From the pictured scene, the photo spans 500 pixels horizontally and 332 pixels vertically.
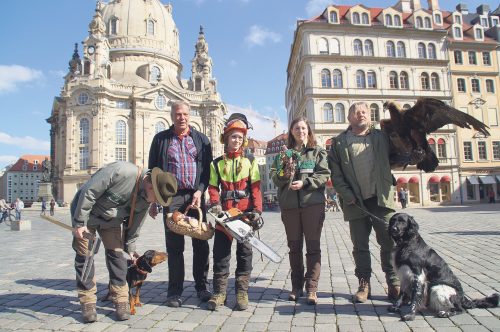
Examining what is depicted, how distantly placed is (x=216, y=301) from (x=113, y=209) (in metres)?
1.59

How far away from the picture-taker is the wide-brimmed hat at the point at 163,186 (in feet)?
13.1

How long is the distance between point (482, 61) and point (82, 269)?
165 ft

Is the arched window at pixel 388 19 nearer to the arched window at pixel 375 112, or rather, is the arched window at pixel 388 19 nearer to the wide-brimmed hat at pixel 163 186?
the arched window at pixel 375 112

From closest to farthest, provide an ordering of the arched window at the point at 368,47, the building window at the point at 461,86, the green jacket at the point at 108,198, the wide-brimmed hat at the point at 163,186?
the green jacket at the point at 108,198 < the wide-brimmed hat at the point at 163,186 < the arched window at the point at 368,47 < the building window at the point at 461,86

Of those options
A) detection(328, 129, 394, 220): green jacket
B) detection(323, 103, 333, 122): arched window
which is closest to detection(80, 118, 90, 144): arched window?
detection(323, 103, 333, 122): arched window

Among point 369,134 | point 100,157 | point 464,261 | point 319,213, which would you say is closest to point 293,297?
point 319,213

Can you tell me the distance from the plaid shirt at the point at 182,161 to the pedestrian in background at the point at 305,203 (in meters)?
1.06

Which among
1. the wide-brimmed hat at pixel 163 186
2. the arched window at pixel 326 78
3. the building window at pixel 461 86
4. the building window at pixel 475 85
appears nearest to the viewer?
the wide-brimmed hat at pixel 163 186

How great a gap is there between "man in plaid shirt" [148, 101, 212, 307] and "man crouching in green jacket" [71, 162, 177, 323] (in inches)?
20.0

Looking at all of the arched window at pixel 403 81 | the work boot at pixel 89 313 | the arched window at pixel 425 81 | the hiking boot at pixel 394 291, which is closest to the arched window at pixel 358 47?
the arched window at pixel 403 81

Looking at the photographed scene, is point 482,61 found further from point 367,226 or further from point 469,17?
point 367,226

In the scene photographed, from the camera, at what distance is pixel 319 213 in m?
4.52

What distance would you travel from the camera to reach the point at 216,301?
169 inches

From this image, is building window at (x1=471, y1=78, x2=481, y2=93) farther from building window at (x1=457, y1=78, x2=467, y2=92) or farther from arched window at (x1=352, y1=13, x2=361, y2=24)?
arched window at (x1=352, y1=13, x2=361, y2=24)
